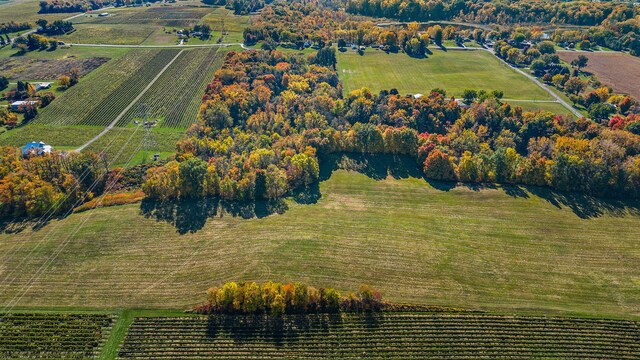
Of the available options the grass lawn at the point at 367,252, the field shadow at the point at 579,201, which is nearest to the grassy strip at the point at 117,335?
the grass lawn at the point at 367,252

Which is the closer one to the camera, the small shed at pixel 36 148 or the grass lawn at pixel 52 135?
the small shed at pixel 36 148

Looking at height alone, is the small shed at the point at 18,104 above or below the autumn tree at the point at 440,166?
above

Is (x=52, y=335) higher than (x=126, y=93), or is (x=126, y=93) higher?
(x=126, y=93)

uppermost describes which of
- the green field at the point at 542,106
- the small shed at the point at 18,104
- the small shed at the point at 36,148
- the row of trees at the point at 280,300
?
the small shed at the point at 18,104

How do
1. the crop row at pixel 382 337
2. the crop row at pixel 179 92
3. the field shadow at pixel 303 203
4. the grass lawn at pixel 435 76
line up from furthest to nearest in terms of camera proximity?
the grass lawn at pixel 435 76, the crop row at pixel 179 92, the field shadow at pixel 303 203, the crop row at pixel 382 337

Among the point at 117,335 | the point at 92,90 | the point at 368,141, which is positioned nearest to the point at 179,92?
the point at 92,90

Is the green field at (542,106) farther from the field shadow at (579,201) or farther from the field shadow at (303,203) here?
the field shadow at (303,203)

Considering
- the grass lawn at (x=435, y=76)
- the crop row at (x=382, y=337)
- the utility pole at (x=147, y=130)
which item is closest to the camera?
the crop row at (x=382, y=337)

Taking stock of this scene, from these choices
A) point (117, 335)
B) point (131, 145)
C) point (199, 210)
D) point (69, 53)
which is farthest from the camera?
point (69, 53)

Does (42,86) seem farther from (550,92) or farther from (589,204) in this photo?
A: (550,92)
